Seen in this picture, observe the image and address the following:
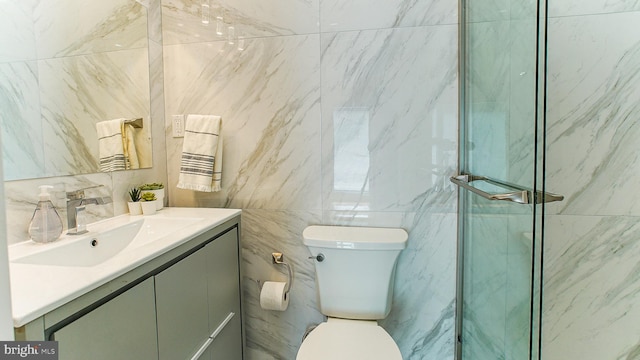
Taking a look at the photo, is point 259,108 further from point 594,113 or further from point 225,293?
point 594,113

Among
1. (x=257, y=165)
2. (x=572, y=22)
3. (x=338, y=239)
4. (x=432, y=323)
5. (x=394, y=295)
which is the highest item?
(x=572, y=22)

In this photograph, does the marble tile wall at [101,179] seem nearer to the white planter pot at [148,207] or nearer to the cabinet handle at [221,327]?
the white planter pot at [148,207]

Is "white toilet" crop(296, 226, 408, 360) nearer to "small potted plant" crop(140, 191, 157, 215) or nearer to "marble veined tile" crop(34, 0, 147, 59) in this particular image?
"small potted plant" crop(140, 191, 157, 215)

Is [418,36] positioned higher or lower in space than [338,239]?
higher

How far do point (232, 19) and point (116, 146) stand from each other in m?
0.83

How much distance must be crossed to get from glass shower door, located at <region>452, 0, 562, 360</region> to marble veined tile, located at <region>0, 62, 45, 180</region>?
1473mm

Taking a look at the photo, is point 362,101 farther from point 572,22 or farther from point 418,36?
point 572,22

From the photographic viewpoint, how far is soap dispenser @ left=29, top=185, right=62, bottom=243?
3.31 feet

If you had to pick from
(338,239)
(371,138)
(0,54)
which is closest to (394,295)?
(338,239)

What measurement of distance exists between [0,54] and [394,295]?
1703mm

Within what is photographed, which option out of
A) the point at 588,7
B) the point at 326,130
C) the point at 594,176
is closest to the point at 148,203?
the point at 326,130

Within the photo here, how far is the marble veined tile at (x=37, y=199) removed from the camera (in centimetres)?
100

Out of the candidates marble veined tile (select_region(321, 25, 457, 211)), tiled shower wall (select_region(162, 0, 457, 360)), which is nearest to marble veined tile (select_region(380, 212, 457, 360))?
tiled shower wall (select_region(162, 0, 457, 360))

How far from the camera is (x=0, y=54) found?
968mm
